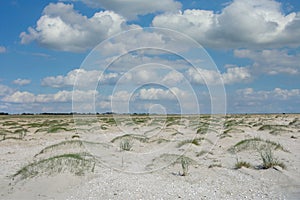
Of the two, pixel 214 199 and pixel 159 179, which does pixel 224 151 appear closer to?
pixel 159 179

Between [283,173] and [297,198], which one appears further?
[283,173]

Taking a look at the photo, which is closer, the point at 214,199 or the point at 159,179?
the point at 214,199

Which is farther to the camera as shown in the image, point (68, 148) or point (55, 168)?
point (68, 148)

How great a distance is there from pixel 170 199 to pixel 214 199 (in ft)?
3.84

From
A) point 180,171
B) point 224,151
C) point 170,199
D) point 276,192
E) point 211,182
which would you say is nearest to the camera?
point 170,199

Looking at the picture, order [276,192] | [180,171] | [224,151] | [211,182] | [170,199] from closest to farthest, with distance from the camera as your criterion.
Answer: [170,199] → [276,192] → [211,182] → [180,171] → [224,151]

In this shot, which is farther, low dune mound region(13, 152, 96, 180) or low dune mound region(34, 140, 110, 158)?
low dune mound region(34, 140, 110, 158)

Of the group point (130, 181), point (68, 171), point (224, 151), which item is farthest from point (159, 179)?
point (224, 151)

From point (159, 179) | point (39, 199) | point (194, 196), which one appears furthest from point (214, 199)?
point (39, 199)

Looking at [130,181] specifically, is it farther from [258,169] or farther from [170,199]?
[258,169]

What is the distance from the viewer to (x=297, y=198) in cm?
981

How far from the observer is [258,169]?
1345 centimetres

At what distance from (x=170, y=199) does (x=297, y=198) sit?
133 inches

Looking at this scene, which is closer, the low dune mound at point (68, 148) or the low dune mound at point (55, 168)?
the low dune mound at point (55, 168)
